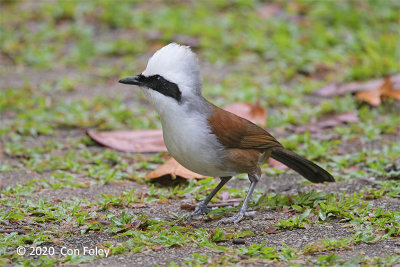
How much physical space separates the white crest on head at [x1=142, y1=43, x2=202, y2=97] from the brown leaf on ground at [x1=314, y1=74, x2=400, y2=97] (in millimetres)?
3990

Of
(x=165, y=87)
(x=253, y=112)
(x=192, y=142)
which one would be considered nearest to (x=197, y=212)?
(x=192, y=142)

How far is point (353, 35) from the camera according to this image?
10133mm

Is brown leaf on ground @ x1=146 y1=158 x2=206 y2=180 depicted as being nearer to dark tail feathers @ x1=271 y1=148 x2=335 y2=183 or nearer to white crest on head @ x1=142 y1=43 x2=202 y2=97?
dark tail feathers @ x1=271 y1=148 x2=335 y2=183

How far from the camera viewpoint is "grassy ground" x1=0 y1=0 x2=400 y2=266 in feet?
14.4

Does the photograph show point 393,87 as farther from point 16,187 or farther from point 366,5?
point 16,187

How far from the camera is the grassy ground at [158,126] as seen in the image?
4395mm

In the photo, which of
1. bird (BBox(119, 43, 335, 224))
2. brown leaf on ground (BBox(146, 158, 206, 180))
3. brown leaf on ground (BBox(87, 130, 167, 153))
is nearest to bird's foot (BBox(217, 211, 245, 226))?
bird (BBox(119, 43, 335, 224))

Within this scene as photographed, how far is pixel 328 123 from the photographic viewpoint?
297 inches

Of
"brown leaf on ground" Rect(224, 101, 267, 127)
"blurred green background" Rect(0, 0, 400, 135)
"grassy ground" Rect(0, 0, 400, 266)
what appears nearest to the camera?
"grassy ground" Rect(0, 0, 400, 266)

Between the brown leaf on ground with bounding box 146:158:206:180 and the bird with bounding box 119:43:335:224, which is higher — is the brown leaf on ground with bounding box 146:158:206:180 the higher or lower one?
the lower one

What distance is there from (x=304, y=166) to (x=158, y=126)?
2.40 metres

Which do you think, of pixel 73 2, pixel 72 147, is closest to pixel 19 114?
pixel 72 147

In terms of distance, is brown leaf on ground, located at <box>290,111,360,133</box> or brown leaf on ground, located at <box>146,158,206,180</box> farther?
brown leaf on ground, located at <box>290,111,360,133</box>
